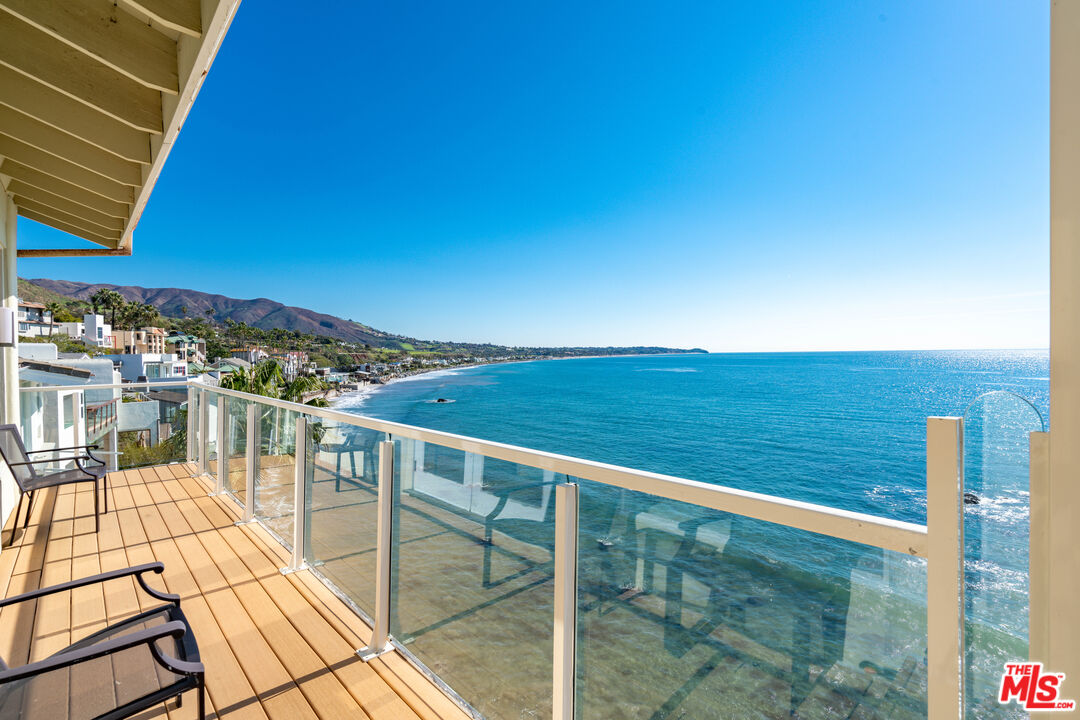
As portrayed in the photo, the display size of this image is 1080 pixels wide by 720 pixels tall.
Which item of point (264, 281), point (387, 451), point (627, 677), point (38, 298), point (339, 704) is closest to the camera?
point (627, 677)

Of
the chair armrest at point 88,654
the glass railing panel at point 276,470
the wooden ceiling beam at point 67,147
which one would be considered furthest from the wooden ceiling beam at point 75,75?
the chair armrest at point 88,654

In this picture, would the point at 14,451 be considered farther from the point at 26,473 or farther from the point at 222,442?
the point at 222,442

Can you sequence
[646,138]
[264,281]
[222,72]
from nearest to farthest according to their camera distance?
1. [222,72]
2. [646,138]
3. [264,281]

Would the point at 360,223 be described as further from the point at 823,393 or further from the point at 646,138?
the point at 823,393

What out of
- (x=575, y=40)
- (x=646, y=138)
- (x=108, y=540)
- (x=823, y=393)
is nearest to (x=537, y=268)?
(x=646, y=138)

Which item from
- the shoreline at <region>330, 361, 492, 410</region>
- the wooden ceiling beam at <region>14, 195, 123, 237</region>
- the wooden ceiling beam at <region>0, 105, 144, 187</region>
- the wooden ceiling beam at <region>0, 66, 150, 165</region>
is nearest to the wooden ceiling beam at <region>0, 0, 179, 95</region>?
the wooden ceiling beam at <region>0, 66, 150, 165</region>

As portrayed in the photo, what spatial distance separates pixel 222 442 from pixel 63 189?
228 cm

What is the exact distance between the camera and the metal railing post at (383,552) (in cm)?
219

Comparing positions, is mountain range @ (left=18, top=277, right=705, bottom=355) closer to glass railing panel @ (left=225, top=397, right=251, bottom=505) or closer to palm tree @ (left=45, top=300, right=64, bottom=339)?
palm tree @ (left=45, top=300, right=64, bottom=339)

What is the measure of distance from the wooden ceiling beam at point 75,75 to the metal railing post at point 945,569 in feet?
11.1

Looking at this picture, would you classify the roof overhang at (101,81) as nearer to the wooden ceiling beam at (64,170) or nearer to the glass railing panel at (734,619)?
the wooden ceiling beam at (64,170)

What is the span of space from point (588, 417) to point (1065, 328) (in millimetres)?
44080

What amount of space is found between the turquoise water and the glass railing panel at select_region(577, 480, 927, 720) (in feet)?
0.09

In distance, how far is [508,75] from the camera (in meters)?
21.2
